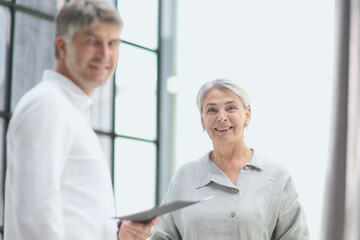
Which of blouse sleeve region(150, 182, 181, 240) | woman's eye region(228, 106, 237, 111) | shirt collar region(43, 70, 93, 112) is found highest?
woman's eye region(228, 106, 237, 111)

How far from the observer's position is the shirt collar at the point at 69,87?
151 cm

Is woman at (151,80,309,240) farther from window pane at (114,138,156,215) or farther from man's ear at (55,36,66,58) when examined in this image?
window pane at (114,138,156,215)

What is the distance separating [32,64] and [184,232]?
1.44 metres

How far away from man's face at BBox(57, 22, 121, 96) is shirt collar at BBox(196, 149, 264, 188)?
939mm

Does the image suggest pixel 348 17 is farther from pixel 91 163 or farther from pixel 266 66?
pixel 91 163

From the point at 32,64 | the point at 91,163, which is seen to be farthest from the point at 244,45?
the point at 91,163

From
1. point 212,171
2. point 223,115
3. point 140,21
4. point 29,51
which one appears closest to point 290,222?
point 212,171

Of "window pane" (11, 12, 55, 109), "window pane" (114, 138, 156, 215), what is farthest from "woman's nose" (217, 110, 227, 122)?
"window pane" (114, 138, 156, 215)

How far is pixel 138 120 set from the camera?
409cm

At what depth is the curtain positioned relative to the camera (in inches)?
156

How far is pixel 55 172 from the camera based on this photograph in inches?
53.4

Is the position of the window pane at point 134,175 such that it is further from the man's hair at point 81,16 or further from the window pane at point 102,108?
the man's hair at point 81,16

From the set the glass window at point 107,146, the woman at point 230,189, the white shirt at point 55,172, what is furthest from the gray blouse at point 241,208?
the glass window at point 107,146

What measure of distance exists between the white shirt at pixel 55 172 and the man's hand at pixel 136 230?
0.81 feet
